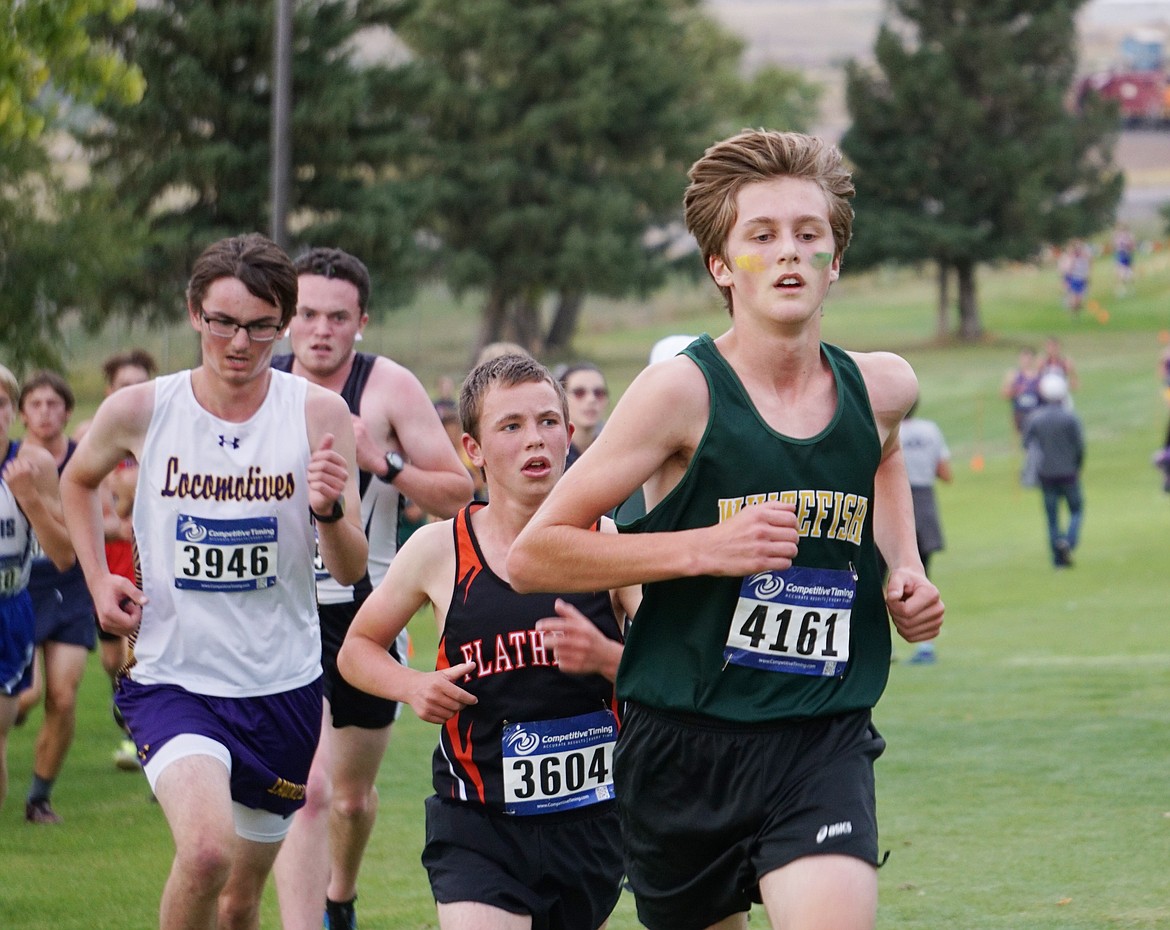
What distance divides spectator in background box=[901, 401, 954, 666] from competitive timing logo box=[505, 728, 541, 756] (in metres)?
10.2

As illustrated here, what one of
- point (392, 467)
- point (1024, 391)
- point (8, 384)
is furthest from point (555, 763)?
point (1024, 391)

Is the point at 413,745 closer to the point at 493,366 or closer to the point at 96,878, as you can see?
the point at 96,878

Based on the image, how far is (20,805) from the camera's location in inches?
359

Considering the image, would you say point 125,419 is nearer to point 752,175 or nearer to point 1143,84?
point 752,175

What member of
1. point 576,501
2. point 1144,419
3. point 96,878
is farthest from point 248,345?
point 1144,419

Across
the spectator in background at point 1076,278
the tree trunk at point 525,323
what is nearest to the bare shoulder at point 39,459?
the tree trunk at point 525,323

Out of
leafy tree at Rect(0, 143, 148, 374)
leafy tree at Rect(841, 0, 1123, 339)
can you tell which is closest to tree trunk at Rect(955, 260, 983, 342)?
leafy tree at Rect(841, 0, 1123, 339)

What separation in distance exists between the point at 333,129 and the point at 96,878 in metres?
32.2

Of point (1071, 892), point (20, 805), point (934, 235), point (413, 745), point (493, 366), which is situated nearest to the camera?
point (493, 366)

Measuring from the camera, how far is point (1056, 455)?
2109 centimetres

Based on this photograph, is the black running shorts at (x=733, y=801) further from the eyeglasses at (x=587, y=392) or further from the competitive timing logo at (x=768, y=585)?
the eyeglasses at (x=587, y=392)

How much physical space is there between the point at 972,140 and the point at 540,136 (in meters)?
17.4

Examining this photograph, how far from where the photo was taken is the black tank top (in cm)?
434

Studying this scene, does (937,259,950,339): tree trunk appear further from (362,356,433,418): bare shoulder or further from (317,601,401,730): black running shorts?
(317,601,401,730): black running shorts
